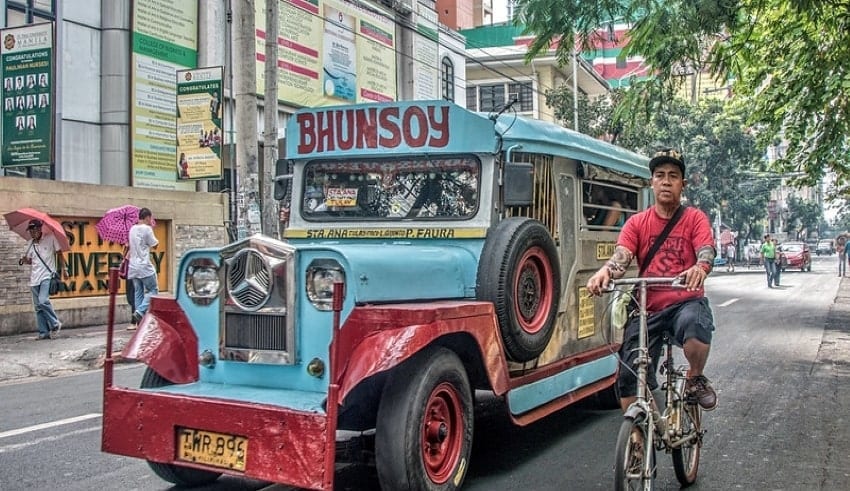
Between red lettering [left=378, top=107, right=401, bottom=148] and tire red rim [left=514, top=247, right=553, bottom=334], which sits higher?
red lettering [left=378, top=107, right=401, bottom=148]

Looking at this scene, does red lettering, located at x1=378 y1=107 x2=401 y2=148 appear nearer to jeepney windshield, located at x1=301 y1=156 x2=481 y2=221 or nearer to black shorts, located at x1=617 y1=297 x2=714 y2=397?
jeepney windshield, located at x1=301 y1=156 x2=481 y2=221

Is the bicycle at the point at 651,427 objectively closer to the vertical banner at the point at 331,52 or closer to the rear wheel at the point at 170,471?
the rear wheel at the point at 170,471

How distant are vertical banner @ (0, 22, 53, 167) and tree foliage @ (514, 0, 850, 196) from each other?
9.43 meters

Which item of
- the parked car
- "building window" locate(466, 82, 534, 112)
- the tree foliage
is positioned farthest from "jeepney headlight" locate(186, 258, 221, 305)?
the parked car

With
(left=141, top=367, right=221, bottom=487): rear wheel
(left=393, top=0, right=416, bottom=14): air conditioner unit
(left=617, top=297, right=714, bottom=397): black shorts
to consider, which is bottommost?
(left=141, top=367, right=221, bottom=487): rear wheel

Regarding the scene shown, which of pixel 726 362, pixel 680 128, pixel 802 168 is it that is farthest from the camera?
pixel 680 128

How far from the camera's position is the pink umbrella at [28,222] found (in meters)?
11.9

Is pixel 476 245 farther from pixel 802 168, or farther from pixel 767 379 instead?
pixel 802 168

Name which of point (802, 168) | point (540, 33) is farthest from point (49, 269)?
point (802, 168)

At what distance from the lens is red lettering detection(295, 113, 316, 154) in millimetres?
6020

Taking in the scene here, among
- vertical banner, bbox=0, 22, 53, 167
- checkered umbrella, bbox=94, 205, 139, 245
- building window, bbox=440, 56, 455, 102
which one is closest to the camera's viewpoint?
checkered umbrella, bbox=94, 205, 139, 245

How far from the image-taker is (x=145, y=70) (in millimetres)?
17734

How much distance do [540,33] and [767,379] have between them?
4835 millimetres

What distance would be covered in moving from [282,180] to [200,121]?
1012 centimetres
